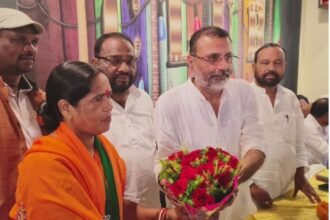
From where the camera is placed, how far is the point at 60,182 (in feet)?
3.60

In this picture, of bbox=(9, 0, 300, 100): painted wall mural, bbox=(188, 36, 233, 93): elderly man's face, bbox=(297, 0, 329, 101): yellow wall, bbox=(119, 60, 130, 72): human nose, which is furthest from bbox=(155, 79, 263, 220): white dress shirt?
bbox=(297, 0, 329, 101): yellow wall

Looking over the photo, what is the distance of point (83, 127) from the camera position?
1.24 meters

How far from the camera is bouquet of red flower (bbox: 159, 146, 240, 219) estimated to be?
1166mm

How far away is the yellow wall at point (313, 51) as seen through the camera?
474 centimetres

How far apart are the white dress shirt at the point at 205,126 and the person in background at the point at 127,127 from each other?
13 centimetres

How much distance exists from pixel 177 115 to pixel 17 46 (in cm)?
79

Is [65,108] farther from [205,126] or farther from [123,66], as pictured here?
[205,126]

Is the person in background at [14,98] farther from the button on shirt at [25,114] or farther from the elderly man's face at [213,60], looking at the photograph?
the elderly man's face at [213,60]

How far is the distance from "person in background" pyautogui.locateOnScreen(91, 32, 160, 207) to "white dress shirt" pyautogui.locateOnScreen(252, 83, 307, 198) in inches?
27.4

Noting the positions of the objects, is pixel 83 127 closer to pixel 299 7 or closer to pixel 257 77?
pixel 257 77

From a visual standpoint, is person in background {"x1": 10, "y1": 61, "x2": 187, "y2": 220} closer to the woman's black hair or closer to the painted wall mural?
the woman's black hair

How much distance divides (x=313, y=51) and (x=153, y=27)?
2.77m

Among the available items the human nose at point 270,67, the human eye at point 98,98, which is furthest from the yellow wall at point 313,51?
the human eye at point 98,98

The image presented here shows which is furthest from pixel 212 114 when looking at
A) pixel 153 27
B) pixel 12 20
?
pixel 153 27
